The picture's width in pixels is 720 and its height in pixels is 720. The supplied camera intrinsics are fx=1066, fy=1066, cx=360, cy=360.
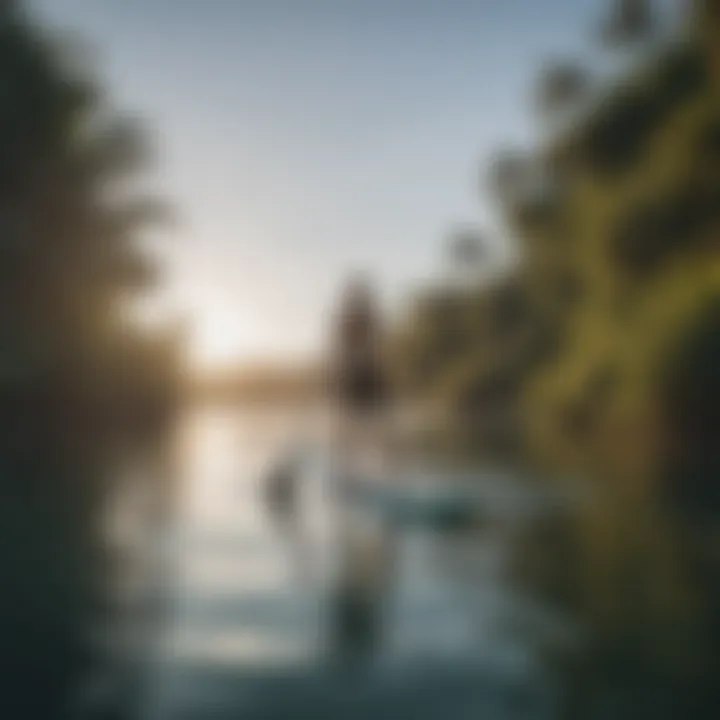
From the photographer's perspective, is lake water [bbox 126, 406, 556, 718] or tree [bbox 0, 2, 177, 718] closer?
lake water [bbox 126, 406, 556, 718]

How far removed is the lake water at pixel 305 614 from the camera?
9.97 ft

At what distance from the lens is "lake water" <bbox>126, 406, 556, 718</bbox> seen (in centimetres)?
304

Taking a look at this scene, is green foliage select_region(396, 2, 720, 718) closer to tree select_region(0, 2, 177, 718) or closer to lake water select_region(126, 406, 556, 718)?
lake water select_region(126, 406, 556, 718)

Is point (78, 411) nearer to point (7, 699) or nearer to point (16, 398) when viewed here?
point (16, 398)

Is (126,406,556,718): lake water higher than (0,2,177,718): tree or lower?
lower

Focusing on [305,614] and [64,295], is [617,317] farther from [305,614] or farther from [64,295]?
[305,614]

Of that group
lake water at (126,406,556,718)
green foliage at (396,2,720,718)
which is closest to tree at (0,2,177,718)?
lake water at (126,406,556,718)

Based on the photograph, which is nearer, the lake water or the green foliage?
the lake water

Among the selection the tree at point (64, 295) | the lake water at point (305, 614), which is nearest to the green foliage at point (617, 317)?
the lake water at point (305, 614)

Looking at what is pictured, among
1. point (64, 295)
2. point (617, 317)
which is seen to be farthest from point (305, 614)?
point (617, 317)

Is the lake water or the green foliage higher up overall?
the green foliage

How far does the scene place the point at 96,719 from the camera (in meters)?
2.83

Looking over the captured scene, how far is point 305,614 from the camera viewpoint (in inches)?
155

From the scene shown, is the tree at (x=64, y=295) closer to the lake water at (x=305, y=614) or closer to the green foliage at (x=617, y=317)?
the lake water at (x=305, y=614)
